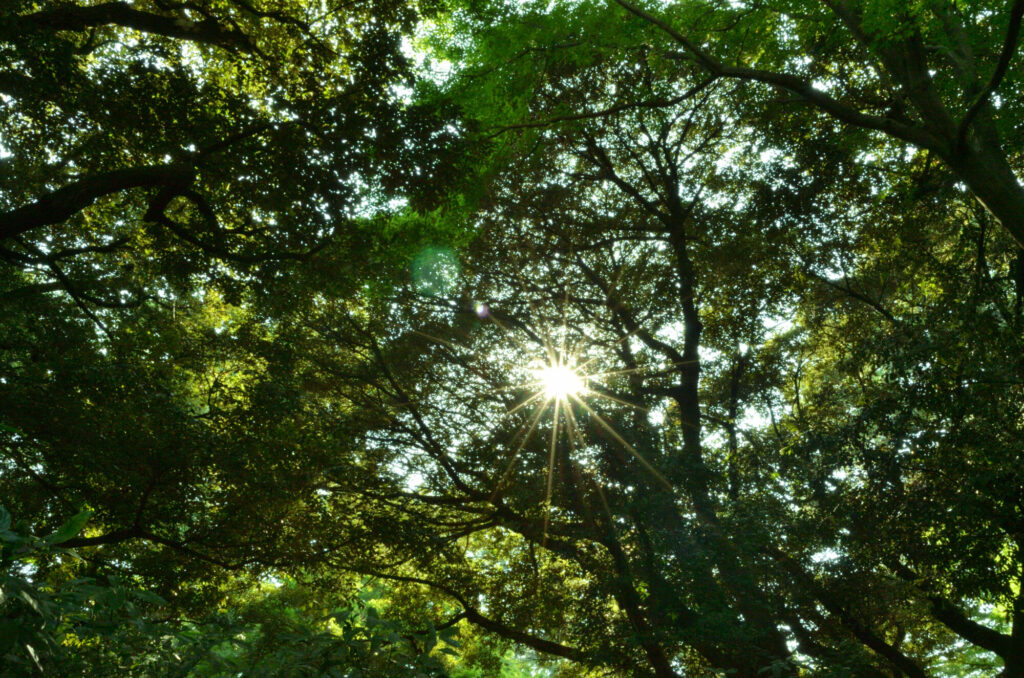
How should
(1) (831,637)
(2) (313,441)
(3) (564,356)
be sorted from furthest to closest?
(3) (564,356) → (1) (831,637) → (2) (313,441)

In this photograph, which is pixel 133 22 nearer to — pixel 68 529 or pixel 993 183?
pixel 68 529

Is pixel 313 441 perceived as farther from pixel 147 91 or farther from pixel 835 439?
pixel 835 439

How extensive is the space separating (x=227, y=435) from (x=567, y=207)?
6.22 m

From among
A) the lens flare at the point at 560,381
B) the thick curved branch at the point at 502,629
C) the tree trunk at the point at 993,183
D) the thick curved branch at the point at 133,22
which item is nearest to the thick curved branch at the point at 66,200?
the thick curved branch at the point at 133,22

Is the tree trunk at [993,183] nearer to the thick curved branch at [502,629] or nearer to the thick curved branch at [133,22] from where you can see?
the thick curved branch at [133,22]

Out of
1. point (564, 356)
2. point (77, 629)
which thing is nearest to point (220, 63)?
point (564, 356)

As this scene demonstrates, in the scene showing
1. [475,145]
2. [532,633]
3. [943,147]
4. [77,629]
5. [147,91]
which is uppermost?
[147,91]

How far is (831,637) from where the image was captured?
942 cm

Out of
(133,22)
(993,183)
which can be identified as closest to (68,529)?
(133,22)

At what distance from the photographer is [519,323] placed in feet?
34.0

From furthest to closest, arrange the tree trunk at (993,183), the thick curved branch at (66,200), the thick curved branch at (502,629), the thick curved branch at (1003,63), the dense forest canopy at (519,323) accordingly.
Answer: the thick curved branch at (502,629)
the dense forest canopy at (519,323)
the tree trunk at (993,183)
the thick curved branch at (66,200)
the thick curved branch at (1003,63)

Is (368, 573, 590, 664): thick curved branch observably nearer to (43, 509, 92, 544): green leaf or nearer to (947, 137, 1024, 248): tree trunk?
(947, 137, 1024, 248): tree trunk

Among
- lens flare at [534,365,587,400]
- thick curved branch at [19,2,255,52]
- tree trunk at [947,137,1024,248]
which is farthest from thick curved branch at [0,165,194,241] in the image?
tree trunk at [947,137,1024,248]

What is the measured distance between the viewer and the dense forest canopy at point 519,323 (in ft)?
20.0
